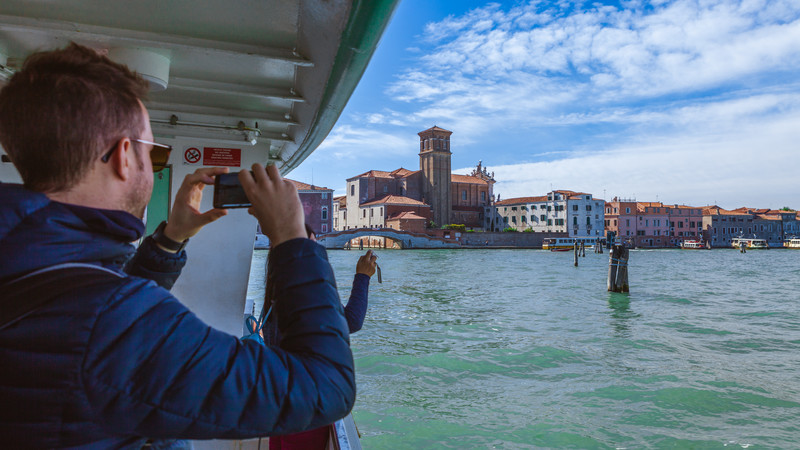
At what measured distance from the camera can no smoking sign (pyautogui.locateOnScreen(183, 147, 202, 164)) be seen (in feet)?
13.7

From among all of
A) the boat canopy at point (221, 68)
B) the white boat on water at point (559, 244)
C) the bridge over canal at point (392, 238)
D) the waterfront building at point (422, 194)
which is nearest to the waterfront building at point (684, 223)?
the white boat on water at point (559, 244)

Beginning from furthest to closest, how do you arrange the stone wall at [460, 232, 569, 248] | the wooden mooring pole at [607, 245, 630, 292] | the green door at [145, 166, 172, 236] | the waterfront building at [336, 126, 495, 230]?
the waterfront building at [336, 126, 495, 230], the stone wall at [460, 232, 569, 248], the wooden mooring pole at [607, 245, 630, 292], the green door at [145, 166, 172, 236]

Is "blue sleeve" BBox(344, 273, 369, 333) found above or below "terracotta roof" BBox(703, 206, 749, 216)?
below

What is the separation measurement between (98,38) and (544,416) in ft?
19.9

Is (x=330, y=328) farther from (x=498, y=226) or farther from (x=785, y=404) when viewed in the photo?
(x=498, y=226)

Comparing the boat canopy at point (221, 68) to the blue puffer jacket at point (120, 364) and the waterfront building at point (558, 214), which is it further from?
the waterfront building at point (558, 214)

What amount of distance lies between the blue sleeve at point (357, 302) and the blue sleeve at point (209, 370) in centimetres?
212

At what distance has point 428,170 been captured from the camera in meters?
66.2

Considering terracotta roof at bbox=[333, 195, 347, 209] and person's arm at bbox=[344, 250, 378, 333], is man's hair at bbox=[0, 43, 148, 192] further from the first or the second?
terracotta roof at bbox=[333, 195, 347, 209]

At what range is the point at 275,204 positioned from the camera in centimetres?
85

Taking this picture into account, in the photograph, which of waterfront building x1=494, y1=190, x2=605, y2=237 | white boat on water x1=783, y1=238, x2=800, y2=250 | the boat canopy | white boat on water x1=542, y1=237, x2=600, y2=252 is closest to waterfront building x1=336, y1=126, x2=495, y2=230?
waterfront building x1=494, y1=190, x2=605, y2=237

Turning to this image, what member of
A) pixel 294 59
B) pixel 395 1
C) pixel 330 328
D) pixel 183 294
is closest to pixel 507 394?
pixel 183 294

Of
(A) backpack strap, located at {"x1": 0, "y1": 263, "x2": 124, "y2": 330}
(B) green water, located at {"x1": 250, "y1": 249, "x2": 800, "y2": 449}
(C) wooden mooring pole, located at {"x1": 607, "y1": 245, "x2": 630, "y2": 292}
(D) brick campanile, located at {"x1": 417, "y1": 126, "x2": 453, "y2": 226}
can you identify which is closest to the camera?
(A) backpack strap, located at {"x1": 0, "y1": 263, "x2": 124, "y2": 330}

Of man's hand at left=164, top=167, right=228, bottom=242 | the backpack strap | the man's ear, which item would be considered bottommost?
the backpack strap
